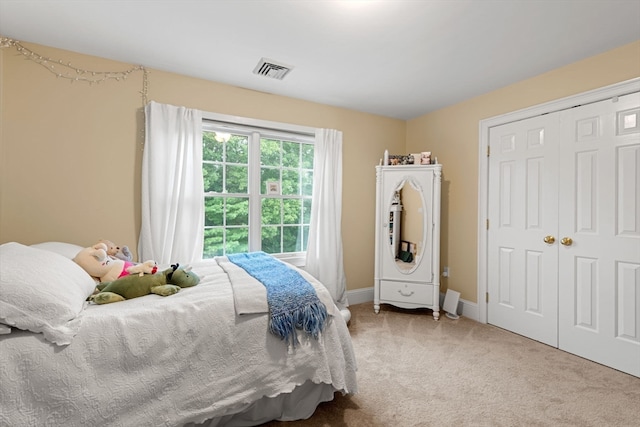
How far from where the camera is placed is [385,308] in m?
3.49

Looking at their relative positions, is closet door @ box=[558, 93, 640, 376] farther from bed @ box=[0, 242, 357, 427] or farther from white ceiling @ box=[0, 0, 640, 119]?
bed @ box=[0, 242, 357, 427]

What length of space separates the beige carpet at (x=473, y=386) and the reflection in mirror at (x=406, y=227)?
2.60ft

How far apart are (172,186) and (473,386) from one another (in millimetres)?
2869

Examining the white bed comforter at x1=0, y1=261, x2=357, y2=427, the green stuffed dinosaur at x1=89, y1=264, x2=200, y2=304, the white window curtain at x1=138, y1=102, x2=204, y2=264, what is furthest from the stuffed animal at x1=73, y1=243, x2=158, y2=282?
the white window curtain at x1=138, y1=102, x2=204, y2=264

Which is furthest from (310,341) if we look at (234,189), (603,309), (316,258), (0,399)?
(603,309)

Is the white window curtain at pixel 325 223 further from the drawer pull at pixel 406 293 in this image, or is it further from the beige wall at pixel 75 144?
the beige wall at pixel 75 144

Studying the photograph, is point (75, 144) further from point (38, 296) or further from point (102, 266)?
point (38, 296)

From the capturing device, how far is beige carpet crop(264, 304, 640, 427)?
5.48ft

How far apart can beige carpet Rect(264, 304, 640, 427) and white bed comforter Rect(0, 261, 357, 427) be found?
296 millimetres

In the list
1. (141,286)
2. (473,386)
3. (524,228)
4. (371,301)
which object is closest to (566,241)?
(524,228)

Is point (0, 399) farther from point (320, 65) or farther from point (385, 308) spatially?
point (385, 308)

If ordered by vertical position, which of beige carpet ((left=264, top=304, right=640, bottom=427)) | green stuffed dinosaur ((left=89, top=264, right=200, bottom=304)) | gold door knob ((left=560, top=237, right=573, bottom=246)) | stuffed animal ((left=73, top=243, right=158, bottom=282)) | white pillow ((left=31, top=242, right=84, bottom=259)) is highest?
gold door knob ((left=560, top=237, right=573, bottom=246))

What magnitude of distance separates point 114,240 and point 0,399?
5.33ft

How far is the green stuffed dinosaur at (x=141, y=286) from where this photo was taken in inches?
61.0
